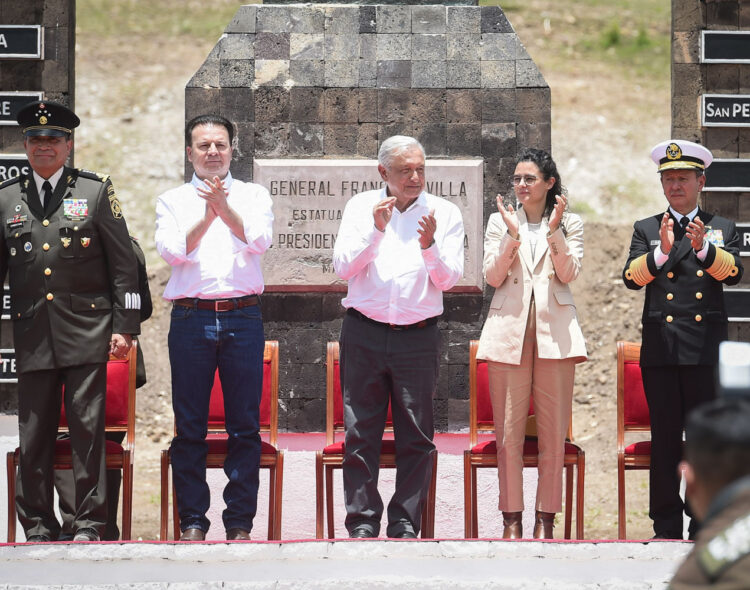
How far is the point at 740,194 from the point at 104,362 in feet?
13.2

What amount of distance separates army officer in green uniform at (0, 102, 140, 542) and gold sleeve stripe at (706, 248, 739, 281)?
2.49 m

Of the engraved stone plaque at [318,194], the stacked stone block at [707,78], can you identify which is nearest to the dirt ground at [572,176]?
Answer: the engraved stone plaque at [318,194]

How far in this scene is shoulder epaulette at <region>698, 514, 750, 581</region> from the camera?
2051 millimetres

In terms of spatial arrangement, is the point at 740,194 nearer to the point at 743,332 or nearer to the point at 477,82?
the point at 743,332

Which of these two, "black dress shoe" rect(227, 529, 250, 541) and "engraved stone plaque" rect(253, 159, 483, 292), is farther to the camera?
"engraved stone plaque" rect(253, 159, 483, 292)

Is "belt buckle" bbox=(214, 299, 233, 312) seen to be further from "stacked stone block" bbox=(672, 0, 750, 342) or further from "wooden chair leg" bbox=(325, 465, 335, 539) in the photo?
"stacked stone block" bbox=(672, 0, 750, 342)

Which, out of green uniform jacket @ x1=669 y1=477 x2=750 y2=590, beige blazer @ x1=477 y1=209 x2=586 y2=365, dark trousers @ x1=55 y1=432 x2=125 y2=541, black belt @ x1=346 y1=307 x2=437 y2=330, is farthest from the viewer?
dark trousers @ x1=55 y1=432 x2=125 y2=541

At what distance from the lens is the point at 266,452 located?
5523 mm

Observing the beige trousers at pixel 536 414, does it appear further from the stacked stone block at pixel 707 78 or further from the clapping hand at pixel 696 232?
the stacked stone block at pixel 707 78

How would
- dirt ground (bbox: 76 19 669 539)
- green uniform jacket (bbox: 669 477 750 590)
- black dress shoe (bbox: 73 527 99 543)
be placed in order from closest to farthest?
green uniform jacket (bbox: 669 477 750 590), black dress shoe (bbox: 73 527 99 543), dirt ground (bbox: 76 19 669 539)

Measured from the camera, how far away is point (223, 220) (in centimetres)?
522

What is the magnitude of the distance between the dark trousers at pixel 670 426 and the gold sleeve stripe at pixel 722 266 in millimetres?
410

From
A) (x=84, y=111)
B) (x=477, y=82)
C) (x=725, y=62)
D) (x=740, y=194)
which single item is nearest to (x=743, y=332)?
(x=740, y=194)

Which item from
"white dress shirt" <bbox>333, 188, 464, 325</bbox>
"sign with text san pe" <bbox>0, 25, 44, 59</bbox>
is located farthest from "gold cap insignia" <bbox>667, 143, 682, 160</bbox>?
"sign with text san pe" <bbox>0, 25, 44, 59</bbox>
